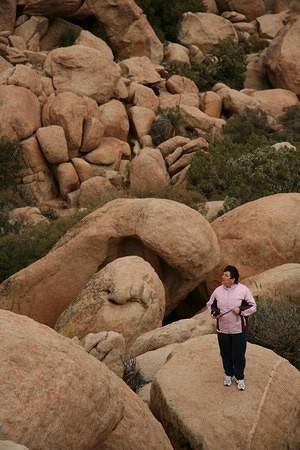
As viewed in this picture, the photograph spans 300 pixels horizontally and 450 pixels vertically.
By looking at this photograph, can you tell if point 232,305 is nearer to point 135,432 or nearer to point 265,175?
point 135,432

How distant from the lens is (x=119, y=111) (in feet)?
92.9

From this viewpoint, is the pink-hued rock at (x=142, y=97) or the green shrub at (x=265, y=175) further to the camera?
the pink-hued rock at (x=142, y=97)

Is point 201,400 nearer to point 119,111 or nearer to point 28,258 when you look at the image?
point 28,258

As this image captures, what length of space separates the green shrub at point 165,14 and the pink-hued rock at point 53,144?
1679cm

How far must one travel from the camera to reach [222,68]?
3666 centimetres

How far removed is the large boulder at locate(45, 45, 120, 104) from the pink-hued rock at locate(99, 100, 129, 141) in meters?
0.73

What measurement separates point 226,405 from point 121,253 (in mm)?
6817

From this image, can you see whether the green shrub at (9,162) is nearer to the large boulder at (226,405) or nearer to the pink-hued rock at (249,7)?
the large boulder at (226,405)

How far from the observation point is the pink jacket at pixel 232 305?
7.22 meters

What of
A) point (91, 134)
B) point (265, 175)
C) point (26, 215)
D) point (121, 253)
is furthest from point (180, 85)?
point (121, 253)

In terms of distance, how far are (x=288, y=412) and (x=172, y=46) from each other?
32.7 m

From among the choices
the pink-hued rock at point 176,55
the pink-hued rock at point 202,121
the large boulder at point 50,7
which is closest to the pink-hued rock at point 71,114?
the pink-hued rock at point 202,121

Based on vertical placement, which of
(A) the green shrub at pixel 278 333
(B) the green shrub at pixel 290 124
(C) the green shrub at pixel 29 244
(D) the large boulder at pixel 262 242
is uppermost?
(A) the green shrub at pixel 278 333

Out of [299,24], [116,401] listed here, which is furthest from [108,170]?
[116,401]
